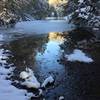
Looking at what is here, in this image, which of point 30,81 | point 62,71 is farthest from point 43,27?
point 30,81

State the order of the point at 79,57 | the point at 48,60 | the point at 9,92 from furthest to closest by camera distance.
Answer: the point at 79,57
the point at 48,60
the point at 9,92

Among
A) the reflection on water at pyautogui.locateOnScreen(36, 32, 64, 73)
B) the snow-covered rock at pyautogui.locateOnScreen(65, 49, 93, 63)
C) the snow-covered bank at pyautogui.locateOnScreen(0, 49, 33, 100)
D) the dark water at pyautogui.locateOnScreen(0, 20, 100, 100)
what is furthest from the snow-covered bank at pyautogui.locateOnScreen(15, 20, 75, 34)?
the snow-covered bank at pyautogui.locateOnScreen(0, 49, 33, 100)

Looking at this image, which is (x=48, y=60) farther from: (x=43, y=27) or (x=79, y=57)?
(x=43, y=27)

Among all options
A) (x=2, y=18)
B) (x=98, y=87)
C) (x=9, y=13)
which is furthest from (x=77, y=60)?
(x=9, y=13)

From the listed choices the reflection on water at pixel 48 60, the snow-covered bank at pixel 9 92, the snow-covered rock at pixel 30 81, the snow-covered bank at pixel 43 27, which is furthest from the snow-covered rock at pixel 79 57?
the snow-covered bank at pixel 43 27

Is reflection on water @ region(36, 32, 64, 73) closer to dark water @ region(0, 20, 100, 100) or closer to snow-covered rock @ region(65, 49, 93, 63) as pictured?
dark water @ region(0, 20, 100, 100)

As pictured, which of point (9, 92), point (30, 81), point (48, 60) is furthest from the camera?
point (48, 60)

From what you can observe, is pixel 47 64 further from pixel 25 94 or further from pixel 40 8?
pixel 40 8

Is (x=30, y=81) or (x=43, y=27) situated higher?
(x=30, y=81)

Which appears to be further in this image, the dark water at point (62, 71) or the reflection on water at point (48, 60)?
the reflection on water at point (48, 60)

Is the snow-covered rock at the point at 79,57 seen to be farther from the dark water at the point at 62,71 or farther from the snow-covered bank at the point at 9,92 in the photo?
the snow-covered bank at the point at 9,92

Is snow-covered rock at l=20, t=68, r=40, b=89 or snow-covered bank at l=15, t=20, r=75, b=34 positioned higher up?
snow-covered rock at l=20, t=68, r=40, b=89

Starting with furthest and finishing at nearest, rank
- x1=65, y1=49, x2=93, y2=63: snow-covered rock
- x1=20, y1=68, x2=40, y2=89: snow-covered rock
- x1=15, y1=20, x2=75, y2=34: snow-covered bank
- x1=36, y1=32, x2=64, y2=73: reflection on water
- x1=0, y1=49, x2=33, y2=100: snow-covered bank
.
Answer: x1=15, y1=20, x2=75, y2=34: snow-covered bank → x1=65, y1=49, x2=93, y2=63: snow-covered rock → x1=36, y1=32, x2=64, y2=73: reflection on water → x1=20, y1=68, x2=40, y2=89: snow-covered rock → x1=0, y1=49, x2=33, y2=100: snow-covered bank

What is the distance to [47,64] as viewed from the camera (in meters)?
17.7
